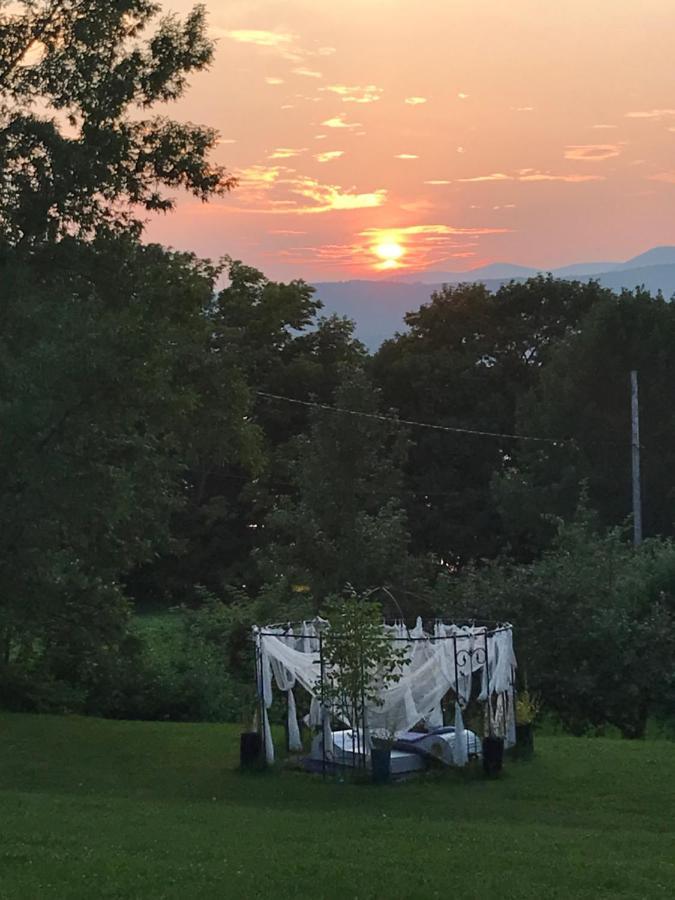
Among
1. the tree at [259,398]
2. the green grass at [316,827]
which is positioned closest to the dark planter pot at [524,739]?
the green grass at [316,827]

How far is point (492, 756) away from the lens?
14297 mm

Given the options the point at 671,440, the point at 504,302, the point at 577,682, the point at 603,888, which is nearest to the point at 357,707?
the point at 603,888

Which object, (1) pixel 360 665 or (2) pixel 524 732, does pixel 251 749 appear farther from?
(2) pixel 524 732

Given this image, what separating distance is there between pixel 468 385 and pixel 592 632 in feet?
92.4

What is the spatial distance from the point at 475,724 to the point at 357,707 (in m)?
3.14

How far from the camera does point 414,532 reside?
48.5 meters

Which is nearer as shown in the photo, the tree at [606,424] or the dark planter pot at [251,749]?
the dark planter pot at [251,749]

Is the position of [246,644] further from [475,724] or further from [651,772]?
[651,772]

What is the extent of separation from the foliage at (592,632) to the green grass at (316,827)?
201 inches

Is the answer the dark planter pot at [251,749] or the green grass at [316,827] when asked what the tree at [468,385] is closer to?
the green grass at [316,827]

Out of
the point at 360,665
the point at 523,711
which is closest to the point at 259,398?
the point at 523,711

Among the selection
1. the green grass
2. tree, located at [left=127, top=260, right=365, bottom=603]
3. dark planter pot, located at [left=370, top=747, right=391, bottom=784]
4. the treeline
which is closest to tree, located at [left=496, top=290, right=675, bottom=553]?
the treeline

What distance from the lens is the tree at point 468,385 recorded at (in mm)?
48500

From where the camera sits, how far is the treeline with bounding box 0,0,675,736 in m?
15.7
